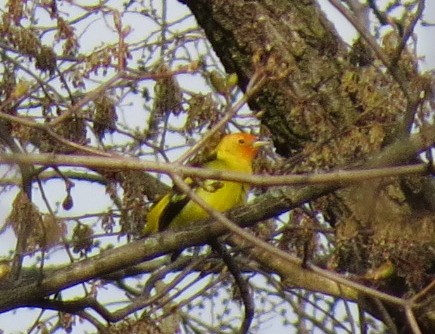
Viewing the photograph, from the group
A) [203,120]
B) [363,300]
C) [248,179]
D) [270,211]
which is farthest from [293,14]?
[248,179]

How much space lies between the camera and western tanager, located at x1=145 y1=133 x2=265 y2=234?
668 centimetres

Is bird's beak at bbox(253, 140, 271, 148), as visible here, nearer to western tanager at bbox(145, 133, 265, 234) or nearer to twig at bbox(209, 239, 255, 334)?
western tanager at bbox(145, 133, 265, 234)

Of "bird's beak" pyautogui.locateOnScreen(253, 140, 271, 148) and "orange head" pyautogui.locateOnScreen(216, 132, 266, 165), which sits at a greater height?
A: "orange head" pyautogui.locateOnScreen(216, 132, 266, 165)

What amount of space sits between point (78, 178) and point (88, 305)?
9.29 ft

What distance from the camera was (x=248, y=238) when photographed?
9.29ft

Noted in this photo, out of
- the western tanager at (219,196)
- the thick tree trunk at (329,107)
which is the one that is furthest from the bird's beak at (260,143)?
the thick tree trunk at (329,107)

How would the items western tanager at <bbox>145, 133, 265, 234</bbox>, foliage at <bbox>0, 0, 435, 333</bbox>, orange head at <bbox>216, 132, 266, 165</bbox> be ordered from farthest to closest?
orange head at <bbox>216, 132, 266, 165</bbox> → western tanager at <bbox>145, 133, 265, 234</bbox> → foliage at <bbox>0, 0, 435, 333</bbox>

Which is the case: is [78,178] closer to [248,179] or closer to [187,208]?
[187,208]

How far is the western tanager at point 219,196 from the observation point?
21.9ft

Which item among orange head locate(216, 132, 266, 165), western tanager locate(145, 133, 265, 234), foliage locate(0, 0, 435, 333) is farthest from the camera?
orange head locate(216, 132, 266, 165)

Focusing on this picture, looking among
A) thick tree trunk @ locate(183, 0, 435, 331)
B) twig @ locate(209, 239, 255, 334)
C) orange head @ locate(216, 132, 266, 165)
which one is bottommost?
twig @ locate(209, 239, 255, 334)

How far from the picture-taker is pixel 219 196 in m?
6.80

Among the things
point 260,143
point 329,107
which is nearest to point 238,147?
point 260,143

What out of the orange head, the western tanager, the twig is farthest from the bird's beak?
the twig
